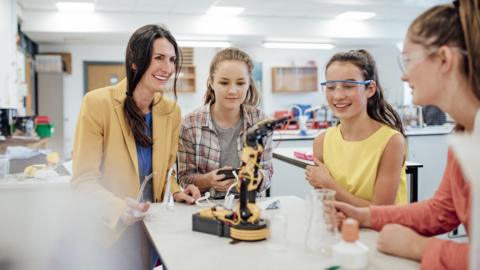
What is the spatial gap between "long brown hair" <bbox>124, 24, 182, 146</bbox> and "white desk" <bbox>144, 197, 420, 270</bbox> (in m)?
0.41

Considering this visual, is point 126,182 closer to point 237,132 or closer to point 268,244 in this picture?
point 237,132

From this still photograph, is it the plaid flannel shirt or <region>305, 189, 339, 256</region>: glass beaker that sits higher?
the plaid flannel shirt

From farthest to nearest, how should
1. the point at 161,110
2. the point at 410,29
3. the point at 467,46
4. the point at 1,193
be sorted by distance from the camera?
the point at 1,193
the point at 161,110
the point at 410,29
the point at 467,46

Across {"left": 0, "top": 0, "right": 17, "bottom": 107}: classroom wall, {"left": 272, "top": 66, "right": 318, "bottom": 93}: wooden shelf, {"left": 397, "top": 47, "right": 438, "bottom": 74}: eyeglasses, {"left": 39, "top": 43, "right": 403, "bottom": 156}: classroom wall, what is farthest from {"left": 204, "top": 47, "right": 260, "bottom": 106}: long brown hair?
{"left": 272, "top": 66, "right": 318, "bottom": 93}: wooden shelf

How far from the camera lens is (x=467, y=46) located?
3.34 feet

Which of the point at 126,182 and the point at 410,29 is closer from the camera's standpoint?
the point at 410,29

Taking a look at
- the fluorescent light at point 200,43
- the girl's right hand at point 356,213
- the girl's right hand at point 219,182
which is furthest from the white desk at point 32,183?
the fluorescent light at point 200,43

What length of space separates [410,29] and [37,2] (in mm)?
6252

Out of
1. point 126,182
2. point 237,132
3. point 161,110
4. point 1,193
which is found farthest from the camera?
point 1,193

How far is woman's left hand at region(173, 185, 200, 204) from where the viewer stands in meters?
1.70

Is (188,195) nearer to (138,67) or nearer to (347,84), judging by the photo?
(138,67)

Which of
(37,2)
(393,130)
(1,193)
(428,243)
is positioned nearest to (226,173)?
(393,130)

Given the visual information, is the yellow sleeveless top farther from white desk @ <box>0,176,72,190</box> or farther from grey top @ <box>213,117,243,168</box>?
white desk @ <box>0,176,72,190</box>

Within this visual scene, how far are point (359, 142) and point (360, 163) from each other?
0.27ft
